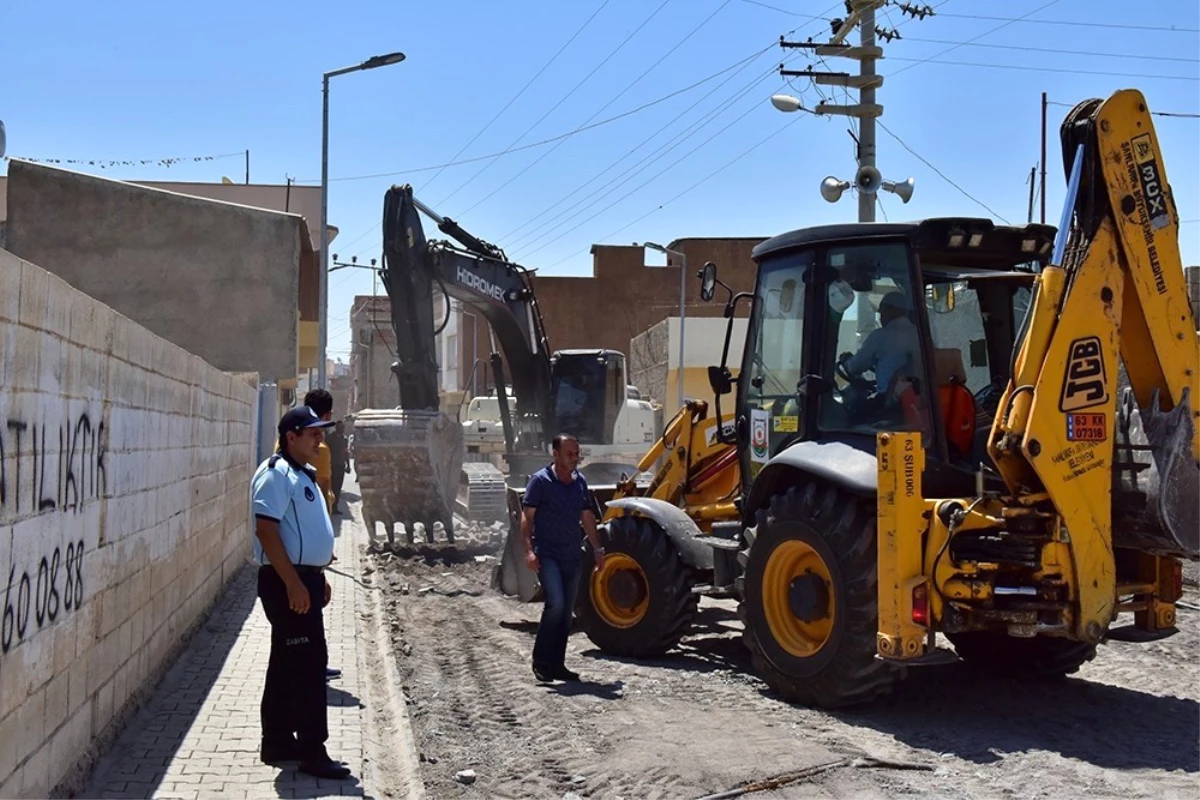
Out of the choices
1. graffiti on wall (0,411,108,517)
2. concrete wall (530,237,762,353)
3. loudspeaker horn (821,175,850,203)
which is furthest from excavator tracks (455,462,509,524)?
concrete wall (530,237,762,353)

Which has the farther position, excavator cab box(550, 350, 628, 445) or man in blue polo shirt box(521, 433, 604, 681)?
excavator cab box(550, 350, 628, 445)

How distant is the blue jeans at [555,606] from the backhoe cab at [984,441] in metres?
1.21

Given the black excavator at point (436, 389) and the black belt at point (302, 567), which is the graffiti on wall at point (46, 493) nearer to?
the black belt at point (302, 567)

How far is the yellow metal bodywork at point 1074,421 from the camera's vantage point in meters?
7.03

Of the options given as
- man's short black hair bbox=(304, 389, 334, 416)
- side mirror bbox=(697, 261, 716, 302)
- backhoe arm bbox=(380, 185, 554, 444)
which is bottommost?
man's short black hair bbox=(304, 389, 334, 416)

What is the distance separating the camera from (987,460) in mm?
7828

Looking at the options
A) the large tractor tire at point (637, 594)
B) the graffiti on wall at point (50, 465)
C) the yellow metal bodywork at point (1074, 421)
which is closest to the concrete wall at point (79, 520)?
the graffiti on wall at point (50, 465)

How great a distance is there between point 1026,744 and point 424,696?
3.75 m

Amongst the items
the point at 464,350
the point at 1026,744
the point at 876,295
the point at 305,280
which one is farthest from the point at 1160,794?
the point at 464,350

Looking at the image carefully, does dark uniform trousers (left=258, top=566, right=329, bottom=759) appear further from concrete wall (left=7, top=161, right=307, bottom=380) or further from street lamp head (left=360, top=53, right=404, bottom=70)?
concrete wall (left=7, top=161, right=307, bottom=380)

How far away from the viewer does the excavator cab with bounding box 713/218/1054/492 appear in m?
8.00

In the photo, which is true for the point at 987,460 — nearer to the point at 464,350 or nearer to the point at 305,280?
the point at 305,280

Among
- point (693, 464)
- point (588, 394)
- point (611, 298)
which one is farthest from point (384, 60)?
point (611, 298)

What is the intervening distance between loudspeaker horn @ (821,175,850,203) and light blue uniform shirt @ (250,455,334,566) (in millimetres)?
15613
